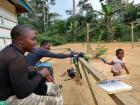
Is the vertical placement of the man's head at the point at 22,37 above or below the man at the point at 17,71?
above

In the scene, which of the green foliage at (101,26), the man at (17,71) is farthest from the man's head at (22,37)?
the green foliage at (101,26)

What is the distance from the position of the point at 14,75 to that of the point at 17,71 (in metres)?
0.04

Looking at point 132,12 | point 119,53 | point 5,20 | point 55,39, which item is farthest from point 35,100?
point 132,12

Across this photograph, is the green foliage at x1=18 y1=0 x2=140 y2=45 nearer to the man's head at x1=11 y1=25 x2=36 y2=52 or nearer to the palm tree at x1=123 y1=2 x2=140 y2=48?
the palm tree at x1=123 y1=2 x2=140 y2=48

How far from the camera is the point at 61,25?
38656 mm

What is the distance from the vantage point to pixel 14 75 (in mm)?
2580

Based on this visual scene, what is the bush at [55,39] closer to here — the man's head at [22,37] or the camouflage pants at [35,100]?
the camouflage pants at [35,100]

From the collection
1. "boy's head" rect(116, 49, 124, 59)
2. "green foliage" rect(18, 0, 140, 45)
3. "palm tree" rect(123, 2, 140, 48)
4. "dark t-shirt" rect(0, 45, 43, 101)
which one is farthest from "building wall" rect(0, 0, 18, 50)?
"palm tree" rect(123, 2, 140, 48)

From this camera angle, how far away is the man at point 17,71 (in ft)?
8.50

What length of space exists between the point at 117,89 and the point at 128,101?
1.09 ft

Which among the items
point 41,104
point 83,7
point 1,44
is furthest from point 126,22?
point 41,104

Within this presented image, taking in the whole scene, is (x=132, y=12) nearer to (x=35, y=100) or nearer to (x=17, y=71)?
(x=35, y=100)

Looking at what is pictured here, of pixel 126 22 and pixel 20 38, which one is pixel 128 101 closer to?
pixel 20 38

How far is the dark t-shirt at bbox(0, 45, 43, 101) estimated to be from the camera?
2584mm
